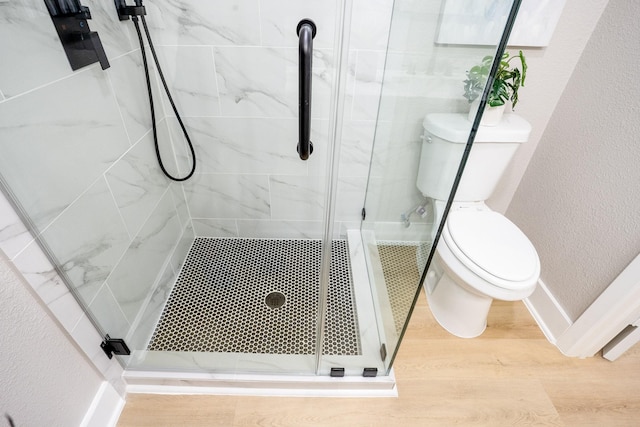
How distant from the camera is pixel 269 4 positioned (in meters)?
1.21

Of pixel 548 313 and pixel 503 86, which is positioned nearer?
pixel 503 86

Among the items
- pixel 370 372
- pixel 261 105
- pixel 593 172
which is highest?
pixel 261 105

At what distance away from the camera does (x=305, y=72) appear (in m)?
0.76

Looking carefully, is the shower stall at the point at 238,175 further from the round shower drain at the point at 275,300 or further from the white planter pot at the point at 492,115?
the white planter pot at the point at 492,115

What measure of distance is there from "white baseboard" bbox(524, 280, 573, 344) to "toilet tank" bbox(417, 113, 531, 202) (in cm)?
57

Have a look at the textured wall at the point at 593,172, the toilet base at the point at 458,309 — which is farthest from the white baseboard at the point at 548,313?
the toilet base at the point at 458,309

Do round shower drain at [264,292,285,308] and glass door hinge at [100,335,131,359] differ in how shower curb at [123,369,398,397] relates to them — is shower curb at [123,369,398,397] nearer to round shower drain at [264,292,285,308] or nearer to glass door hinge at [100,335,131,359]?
glass door hinge at [100,335,131,359]

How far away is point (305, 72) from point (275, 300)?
1082 millimetres

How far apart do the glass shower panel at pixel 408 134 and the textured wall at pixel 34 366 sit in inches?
41.2

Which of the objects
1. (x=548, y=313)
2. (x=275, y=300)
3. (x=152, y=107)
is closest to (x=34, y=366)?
(x=275, y=300)

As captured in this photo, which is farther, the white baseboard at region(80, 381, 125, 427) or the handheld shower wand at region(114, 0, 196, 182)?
the handheld shower wand at region(114, 0, 196, 182)

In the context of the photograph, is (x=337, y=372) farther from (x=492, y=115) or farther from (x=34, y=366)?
(x=492, y=115)

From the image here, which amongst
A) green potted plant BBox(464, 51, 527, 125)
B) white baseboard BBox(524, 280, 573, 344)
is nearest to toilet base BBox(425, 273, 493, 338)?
white baseboard BBox(524, 280, 573, 344)

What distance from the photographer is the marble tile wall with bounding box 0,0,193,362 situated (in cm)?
76
